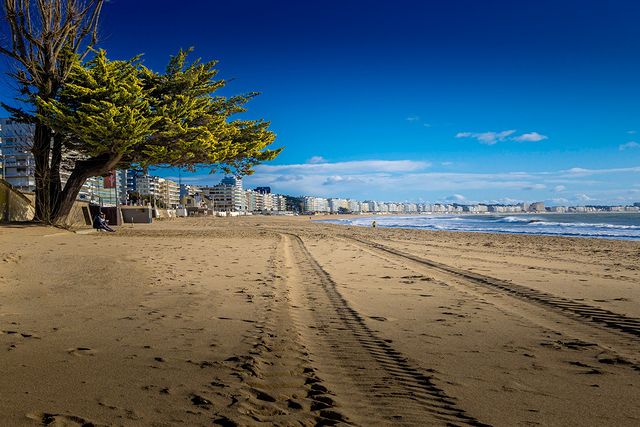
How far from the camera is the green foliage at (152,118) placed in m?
18.0

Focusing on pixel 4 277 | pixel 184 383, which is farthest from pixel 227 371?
pixel 4 277

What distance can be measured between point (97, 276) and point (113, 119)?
40.5ft

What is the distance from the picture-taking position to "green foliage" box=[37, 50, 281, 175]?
58.9ft

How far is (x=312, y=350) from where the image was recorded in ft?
12.6

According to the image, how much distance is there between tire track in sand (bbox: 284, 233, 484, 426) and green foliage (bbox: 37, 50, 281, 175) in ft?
54.3

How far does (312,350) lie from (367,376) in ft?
2.62

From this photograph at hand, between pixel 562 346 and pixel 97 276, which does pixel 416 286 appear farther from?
pixel 97 276

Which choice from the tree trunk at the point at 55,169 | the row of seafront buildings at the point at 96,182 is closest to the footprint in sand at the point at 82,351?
Answer: the row of seafront buildings at the point at 96,182

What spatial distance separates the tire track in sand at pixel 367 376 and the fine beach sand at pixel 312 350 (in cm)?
1

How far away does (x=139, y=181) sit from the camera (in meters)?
180

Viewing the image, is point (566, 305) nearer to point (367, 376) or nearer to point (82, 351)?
point (367, 376)

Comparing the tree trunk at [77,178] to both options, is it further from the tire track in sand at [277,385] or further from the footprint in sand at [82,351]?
the tire track in sand at [277,385]

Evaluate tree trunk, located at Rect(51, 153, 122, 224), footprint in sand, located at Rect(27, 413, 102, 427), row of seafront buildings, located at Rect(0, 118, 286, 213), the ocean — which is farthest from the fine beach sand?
the ocean

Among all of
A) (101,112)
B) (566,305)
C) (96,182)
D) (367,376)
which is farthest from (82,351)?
(96,182)
